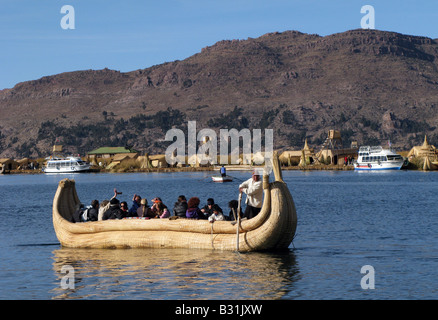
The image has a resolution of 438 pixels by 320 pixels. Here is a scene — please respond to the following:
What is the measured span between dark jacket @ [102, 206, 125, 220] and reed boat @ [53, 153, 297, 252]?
1.47ft

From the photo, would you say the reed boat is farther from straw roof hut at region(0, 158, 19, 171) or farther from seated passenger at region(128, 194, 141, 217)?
straw roof hut at region(0, 158, 19, 171)

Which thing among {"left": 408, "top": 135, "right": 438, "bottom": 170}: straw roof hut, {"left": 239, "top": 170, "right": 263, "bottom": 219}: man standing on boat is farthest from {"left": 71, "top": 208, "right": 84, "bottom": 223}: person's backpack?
{"left": 408, "top": 135, "right": 438, "bottom": 170}: straw roof hut

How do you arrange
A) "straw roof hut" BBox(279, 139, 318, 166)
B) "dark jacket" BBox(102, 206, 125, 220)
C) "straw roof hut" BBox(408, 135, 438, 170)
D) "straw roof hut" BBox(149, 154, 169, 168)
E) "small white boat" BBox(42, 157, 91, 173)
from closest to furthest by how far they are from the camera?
"dark jacket" BBox(102, 206, 125, 220) < "straw roof hut" BBox(408, 135, 438, 170) < "straw roof hut" BBox(279, 139, 318, 166) < "straw roof hut" BBox(149, 154, 169, 168) < "small white boat" BBox(42, 157, 91, 173)

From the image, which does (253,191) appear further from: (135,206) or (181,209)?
(135,206)

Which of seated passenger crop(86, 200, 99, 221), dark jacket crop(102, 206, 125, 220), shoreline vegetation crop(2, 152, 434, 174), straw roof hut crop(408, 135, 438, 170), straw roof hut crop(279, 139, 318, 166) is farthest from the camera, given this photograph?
straw roof hut crop(279, 139, 318, 166)

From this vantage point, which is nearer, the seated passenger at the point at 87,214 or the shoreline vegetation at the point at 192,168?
the seated passenger at the point at 87,214

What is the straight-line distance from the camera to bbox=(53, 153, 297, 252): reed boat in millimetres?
23719

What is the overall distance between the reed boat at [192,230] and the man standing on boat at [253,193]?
1.80 feet

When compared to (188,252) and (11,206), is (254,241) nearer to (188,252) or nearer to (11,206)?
(188,252)

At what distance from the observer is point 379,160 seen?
125875 millimetres

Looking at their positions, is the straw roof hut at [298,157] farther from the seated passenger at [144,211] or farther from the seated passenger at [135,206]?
the seated passenger at [144,211]

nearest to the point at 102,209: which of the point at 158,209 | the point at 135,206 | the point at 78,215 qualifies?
the point at 78,215

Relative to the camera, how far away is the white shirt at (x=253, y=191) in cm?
2433

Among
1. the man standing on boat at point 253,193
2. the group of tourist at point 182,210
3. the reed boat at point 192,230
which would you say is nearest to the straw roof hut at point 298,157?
the group of tourist at point 182,210
